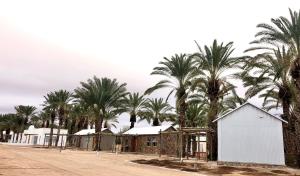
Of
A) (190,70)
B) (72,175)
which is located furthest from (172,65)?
(72,175)

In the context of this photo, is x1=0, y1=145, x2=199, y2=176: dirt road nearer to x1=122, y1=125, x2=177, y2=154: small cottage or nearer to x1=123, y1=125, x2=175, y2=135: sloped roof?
x1=122, y1=125, x2=177, y2=154: small cottage

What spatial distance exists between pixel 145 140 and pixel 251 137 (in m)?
24.7

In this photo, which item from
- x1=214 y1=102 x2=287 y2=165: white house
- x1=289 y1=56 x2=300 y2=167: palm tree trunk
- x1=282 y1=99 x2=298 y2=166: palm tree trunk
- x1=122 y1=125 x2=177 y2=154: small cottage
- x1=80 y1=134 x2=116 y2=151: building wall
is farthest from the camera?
x1=80 y1=134 x2=116 y2=151: building wall

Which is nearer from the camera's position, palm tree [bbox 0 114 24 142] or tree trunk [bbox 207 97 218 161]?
tree trunk [bbox 207 97 218 161]

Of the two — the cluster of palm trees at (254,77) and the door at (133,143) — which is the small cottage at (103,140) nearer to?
the door at (133,143)

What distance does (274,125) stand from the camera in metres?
24.9

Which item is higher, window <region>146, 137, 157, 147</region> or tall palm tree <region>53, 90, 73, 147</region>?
tall palm tree <region>53, 90, 73, 147</region>

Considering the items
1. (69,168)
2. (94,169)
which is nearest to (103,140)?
(94,169)

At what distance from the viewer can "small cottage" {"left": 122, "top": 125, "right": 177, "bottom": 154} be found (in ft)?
150

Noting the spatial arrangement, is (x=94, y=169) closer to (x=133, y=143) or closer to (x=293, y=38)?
(x=293, y=38)

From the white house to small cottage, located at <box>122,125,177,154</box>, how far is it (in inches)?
635

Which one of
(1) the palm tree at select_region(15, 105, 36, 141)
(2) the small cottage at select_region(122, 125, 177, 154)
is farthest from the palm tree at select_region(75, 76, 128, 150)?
(1) the palm tree at select_region(15, 105, 36, 141)

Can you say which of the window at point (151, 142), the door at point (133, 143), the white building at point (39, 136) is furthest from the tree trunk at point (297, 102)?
the white building at point (39, 136)

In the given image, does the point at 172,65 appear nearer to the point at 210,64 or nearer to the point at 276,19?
the point at 210,64
